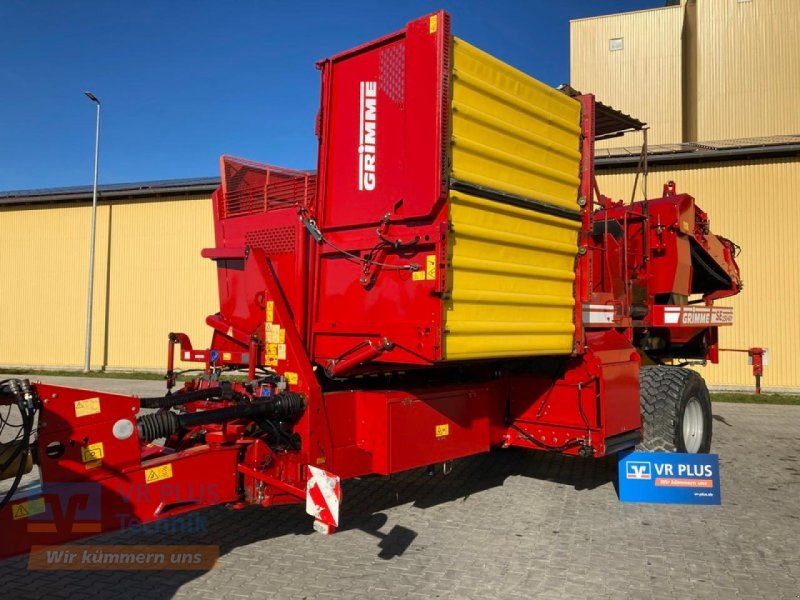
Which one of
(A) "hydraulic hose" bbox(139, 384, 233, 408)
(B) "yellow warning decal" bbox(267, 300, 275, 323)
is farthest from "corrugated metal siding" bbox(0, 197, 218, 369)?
(A) "hydraulic hose" bbox(139, 384, 233, 408)

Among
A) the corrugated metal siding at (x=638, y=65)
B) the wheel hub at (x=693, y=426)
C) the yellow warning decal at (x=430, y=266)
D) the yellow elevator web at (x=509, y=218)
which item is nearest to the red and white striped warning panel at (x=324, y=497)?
the yellow elevator web at (x=509, y=218)

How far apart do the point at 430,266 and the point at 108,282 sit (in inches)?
706

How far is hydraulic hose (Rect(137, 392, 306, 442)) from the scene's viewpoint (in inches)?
144

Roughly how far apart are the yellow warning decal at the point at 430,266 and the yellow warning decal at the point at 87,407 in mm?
1983

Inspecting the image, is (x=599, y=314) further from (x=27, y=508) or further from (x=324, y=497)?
(x=27, y=508)

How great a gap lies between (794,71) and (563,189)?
16.8 metres

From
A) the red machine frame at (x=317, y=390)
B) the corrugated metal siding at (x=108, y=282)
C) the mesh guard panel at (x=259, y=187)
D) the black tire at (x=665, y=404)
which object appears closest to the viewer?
the red machine frame at (x=317, y=390)

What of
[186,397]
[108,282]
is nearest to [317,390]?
[186,397]

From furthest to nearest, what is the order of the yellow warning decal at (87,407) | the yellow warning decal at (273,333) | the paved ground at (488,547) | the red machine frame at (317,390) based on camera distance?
1. the yellow warning decal at (273,333)
2. the paved ground at (488,547)
3. the red machine frame at (317,390)
4. the yellow warning decal at (87,407)

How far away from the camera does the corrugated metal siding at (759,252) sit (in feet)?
45.7

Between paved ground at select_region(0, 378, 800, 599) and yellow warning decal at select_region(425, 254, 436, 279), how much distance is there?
1.90m

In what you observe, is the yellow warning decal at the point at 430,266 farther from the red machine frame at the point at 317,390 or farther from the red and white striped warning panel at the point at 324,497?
the red and white striped warning panel at the point at 324,497

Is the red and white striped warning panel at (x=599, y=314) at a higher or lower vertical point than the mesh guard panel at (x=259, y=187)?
lower

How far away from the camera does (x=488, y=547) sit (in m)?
4.46
